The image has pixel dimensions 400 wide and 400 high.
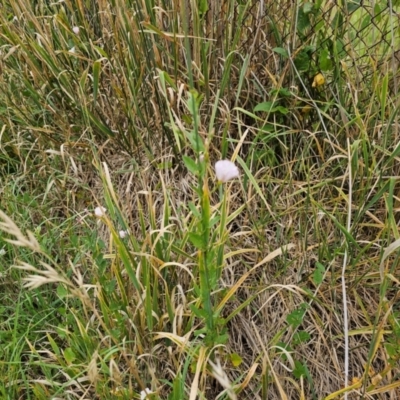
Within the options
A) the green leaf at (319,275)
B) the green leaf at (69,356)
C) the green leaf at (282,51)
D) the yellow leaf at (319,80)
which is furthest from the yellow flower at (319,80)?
the green leaf at (69,356)

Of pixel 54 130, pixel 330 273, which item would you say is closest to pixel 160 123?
pixel 54 130

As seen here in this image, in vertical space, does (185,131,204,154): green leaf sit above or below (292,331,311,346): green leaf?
above

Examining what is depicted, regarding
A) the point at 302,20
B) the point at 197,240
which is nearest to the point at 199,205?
the point at 197,240

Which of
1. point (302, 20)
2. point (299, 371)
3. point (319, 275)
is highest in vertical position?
point (302, 20)

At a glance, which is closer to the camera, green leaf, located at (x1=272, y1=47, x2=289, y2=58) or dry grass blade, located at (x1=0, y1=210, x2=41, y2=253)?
dry grass blade, located at (x1=0, y1=210, x2=41, y2=253)

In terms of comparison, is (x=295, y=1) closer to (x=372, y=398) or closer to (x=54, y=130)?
(x=54, y=130)

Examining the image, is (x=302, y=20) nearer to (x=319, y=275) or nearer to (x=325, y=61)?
(x=325, y=61)

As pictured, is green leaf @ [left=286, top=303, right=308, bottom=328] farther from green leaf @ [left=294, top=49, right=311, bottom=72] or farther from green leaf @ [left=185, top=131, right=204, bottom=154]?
green leaf @ [left=294, top=49, right=311, bottom=72]

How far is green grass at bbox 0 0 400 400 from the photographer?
3.74 ft

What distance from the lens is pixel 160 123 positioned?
5.11ft

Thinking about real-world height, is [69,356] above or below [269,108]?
below

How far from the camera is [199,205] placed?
120cm

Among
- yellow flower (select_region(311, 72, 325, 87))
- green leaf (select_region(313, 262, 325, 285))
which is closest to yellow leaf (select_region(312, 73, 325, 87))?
yellow flower (select_region(311, 72, 325, 87))

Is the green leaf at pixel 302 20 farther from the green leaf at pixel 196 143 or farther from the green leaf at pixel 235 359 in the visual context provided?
the green leaf at pixel 235 359
